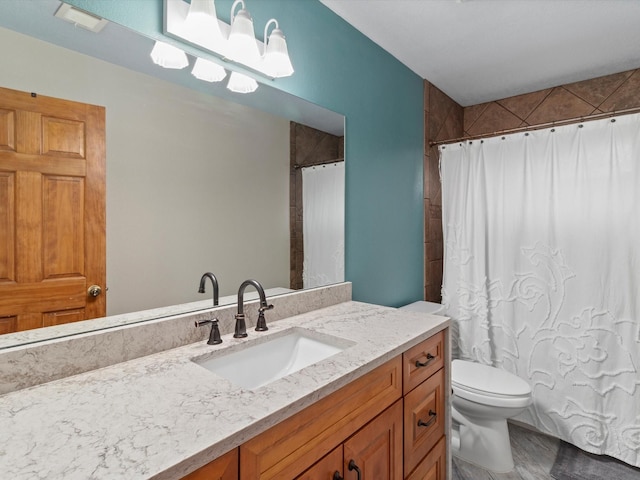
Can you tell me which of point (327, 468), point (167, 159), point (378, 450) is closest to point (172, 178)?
point (167, 159)

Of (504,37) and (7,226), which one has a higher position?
(504,37)

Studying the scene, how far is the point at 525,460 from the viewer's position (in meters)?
1.97

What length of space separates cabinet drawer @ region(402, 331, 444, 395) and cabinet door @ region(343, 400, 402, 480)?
98 mm

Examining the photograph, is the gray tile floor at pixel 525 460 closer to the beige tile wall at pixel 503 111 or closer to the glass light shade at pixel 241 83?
the beige tile wall at pixel 503 111

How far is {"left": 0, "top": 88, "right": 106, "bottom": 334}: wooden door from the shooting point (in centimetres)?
86

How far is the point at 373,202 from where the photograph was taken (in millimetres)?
2080

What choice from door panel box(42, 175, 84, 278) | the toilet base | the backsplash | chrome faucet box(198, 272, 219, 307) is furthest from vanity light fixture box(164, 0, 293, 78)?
the toilet base

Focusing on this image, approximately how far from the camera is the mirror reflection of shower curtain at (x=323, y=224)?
1.67 metres

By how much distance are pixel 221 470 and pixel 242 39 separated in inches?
50.8

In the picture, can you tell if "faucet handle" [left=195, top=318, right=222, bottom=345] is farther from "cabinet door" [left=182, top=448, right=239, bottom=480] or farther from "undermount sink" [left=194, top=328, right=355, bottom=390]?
"cabinet door" [left=182, top=448, right=239, bottom=480]

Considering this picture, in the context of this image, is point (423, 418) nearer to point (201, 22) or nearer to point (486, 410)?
point (486, 410)

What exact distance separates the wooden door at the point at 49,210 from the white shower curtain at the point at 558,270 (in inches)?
86.6

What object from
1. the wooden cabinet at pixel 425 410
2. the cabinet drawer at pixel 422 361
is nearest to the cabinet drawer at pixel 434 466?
the wooden cabinet at pixel 425 410

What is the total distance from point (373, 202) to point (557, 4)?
135 cm
